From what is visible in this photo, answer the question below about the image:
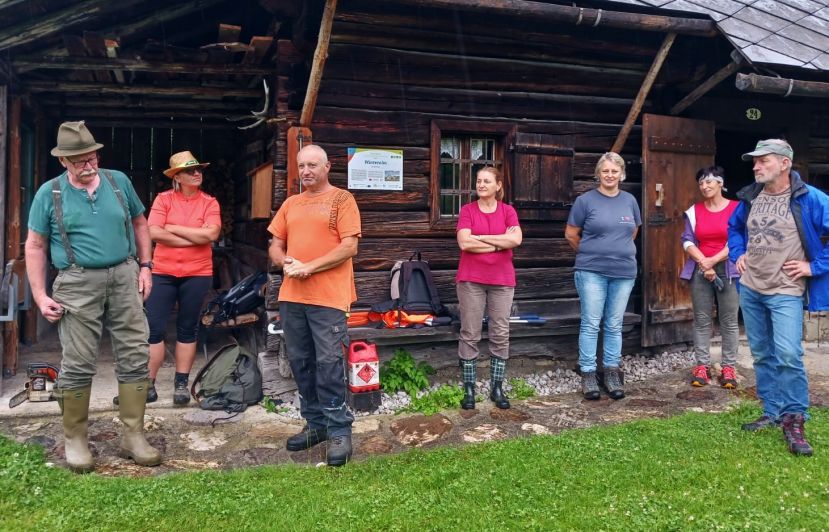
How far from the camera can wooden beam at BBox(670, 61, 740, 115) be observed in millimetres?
5736

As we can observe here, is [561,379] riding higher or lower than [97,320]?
lower

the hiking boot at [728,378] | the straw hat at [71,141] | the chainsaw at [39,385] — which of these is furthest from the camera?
the hiking boot at [728,378]

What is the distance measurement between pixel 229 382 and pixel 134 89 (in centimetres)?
312

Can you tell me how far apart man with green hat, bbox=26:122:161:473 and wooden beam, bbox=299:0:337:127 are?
1.74 m

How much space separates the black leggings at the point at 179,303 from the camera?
16.5 ft

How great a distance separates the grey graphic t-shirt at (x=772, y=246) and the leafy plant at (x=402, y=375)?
279 centimetres

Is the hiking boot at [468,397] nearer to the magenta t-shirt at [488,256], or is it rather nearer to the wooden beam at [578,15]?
the magenta t-shirt at [488,256]

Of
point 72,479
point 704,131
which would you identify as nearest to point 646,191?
point 704,131

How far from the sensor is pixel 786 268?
415cm

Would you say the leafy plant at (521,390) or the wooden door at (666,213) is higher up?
the wooden door at (666,213)

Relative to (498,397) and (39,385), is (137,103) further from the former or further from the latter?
(498,397)

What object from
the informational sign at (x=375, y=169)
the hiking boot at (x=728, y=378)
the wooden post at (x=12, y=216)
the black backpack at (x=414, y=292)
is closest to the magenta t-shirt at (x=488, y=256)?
the black backpack at (x=414, y=292)

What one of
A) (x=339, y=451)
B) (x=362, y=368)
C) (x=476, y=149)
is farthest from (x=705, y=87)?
(x=339, y=451)

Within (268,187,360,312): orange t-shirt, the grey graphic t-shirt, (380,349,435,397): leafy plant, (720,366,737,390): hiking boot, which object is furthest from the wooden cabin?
the grey graphic t-shirt
